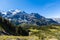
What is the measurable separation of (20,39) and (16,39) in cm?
392

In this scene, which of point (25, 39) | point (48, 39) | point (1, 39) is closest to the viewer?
point (1, 39)

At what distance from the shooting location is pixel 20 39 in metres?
114

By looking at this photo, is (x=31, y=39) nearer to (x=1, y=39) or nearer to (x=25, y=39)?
(x=25, y=39)

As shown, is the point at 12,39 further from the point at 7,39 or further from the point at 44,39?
the point at 44,39

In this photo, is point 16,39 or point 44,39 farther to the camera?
point 44,39

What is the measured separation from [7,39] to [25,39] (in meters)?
15.3

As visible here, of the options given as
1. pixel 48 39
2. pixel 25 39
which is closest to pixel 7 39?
pixel 25 39

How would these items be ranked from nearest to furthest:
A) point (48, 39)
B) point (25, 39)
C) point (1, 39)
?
point (1, 39) < point (25, 39) < point (48, 39)

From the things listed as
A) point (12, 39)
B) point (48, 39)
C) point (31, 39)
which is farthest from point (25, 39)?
point (48, 39)

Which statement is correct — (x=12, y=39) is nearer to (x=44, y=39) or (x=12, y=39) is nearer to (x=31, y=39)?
(x=31, y=39)

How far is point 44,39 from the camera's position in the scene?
14950 cm

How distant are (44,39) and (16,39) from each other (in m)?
43.7

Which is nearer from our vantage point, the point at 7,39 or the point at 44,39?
the point at 7,39

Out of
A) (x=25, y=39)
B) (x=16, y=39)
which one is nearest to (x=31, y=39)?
(x=25, y=39)
